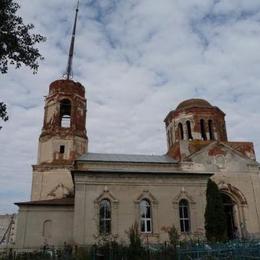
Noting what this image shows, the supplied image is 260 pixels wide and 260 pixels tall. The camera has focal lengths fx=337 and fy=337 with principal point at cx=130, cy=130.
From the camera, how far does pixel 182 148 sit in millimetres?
26828

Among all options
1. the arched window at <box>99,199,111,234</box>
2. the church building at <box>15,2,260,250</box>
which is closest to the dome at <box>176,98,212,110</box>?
the church building at <box>15,2,260,250</box>

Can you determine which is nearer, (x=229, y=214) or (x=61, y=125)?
(x=229, y=214)

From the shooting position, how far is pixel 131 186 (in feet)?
76.1

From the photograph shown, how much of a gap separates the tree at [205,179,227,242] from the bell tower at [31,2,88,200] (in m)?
11.5

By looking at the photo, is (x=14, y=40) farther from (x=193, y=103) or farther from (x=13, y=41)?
(x=193, y=103)

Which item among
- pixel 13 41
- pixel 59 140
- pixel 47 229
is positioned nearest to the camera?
pixel 13 41

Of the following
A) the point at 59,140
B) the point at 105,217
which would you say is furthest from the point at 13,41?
the point at 59,140

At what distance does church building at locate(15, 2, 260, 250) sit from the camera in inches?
878

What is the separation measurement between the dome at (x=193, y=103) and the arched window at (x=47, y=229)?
16.1 metres

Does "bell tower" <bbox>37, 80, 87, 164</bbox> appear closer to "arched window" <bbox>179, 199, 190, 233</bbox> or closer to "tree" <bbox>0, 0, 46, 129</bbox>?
"arched window" <bbox>179, 199, 190, 233</bbox>

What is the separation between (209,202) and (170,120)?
11621 millimetres

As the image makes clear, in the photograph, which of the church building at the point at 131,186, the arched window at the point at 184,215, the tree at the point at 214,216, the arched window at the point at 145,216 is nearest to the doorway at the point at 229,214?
the church building at the point at 131,186

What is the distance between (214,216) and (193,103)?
497 inches

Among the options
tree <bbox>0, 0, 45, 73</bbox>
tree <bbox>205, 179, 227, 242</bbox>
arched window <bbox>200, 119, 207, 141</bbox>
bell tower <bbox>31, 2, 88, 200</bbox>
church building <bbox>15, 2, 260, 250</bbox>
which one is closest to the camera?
tree <bbox>0, 0, 45, 73</bbox>
